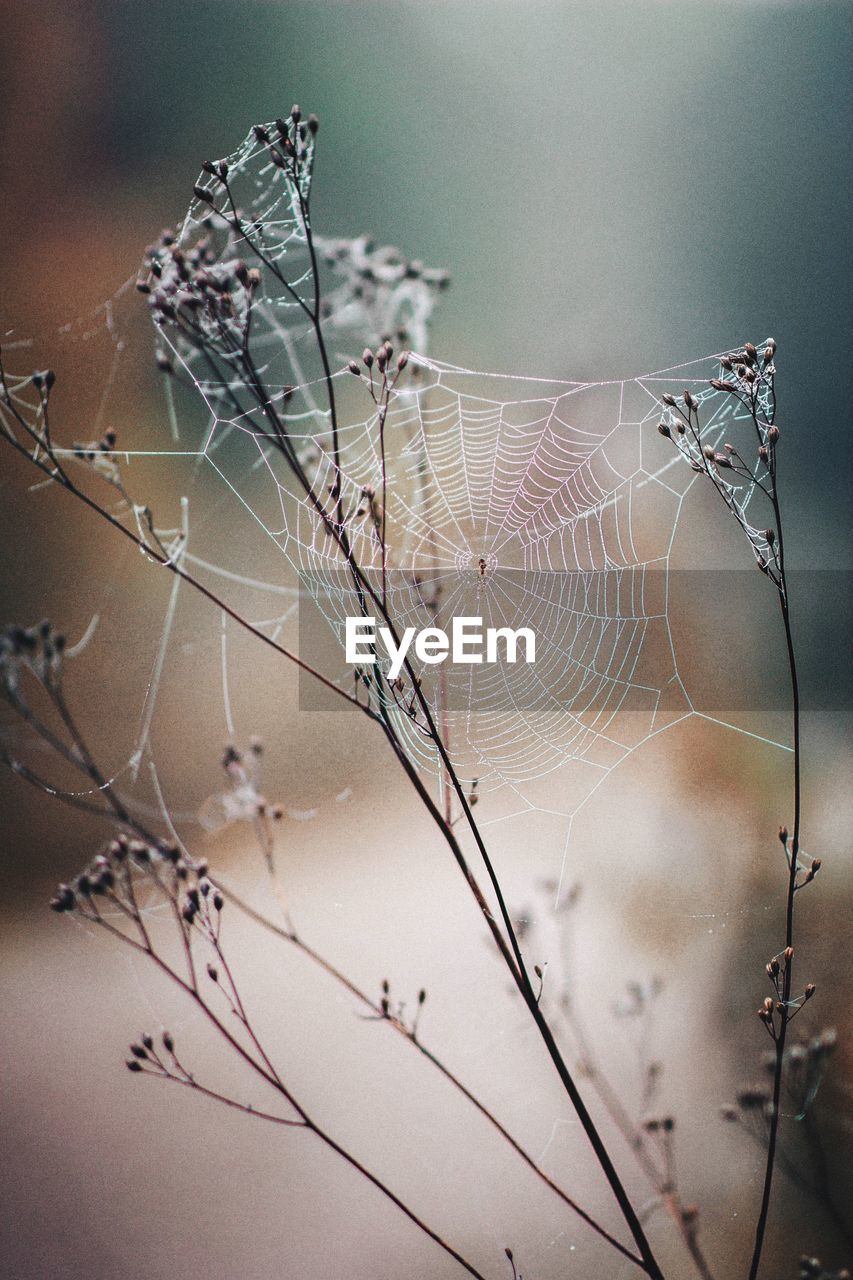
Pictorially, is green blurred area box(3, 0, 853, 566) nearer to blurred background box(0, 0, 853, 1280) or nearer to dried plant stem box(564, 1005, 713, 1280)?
blurred background box(0, 0, 853, 1280)

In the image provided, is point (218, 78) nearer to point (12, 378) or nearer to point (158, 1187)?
point (12, 378)

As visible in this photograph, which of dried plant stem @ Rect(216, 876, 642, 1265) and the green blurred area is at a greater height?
the green blurred area

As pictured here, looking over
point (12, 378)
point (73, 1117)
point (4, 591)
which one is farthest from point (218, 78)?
point (73, 1117)

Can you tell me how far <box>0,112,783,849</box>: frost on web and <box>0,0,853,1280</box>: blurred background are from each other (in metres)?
0.04

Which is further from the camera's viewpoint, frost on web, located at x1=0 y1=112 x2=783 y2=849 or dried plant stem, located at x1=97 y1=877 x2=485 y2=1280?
frost on web, located at x1=0 y1=112 x2=783 y2=849

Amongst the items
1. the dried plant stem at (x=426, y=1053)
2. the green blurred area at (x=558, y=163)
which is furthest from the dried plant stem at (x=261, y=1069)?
the green blurred area at (x=558, y=163)

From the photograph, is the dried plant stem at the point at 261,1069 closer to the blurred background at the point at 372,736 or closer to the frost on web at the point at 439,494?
the blurred background at the point at 372,736

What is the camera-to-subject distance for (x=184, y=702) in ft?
3.64

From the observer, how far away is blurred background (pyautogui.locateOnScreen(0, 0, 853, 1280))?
41.9 inches

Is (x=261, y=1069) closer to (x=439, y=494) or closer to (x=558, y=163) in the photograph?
(x=439, y=494)

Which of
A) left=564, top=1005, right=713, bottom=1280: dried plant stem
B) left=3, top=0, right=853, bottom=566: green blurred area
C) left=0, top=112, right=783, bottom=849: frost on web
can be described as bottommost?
left=564, top=1005, right=713, bottom=1280: dried plant stem

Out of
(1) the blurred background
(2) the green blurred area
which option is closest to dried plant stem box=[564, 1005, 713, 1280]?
(1) the blurred background

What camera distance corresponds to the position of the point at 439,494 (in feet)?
3.65

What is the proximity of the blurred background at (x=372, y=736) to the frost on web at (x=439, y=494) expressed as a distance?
0.04m
